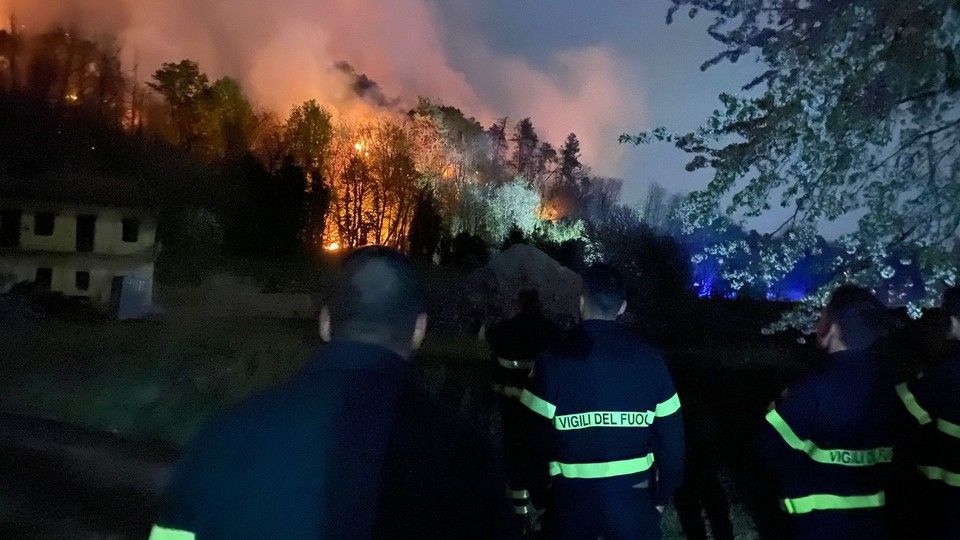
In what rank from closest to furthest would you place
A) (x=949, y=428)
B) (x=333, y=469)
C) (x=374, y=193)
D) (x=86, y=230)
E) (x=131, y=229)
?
(x=333, y=469)
(x=949, y=428)
(x=86, y=230)
(x=131, y=229)
(x=374, y=193)

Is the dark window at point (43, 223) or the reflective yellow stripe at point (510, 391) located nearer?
the reflective yellow stripe at point (510, 391)

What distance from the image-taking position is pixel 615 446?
3650 mm

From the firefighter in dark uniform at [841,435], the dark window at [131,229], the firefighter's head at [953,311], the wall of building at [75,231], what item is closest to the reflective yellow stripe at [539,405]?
the firefighter in dark uniform at [841,435]

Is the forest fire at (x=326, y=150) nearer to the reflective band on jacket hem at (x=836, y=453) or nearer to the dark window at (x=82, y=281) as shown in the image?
the dark window at (x=82, y=281)

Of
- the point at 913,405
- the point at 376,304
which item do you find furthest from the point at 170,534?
the point at 913,405

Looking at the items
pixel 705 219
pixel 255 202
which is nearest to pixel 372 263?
pixel 705 219

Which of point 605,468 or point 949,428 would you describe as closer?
point 605,468

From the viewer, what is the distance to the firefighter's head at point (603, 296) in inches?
147

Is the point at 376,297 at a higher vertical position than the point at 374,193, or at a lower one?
lower

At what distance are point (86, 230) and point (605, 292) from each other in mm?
31251

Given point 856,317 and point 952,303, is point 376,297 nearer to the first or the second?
point 856,317

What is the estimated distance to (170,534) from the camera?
1.74 meters

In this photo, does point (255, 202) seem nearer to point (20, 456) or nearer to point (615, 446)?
point (20, 456)

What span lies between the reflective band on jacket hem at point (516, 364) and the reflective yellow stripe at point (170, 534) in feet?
15.2
